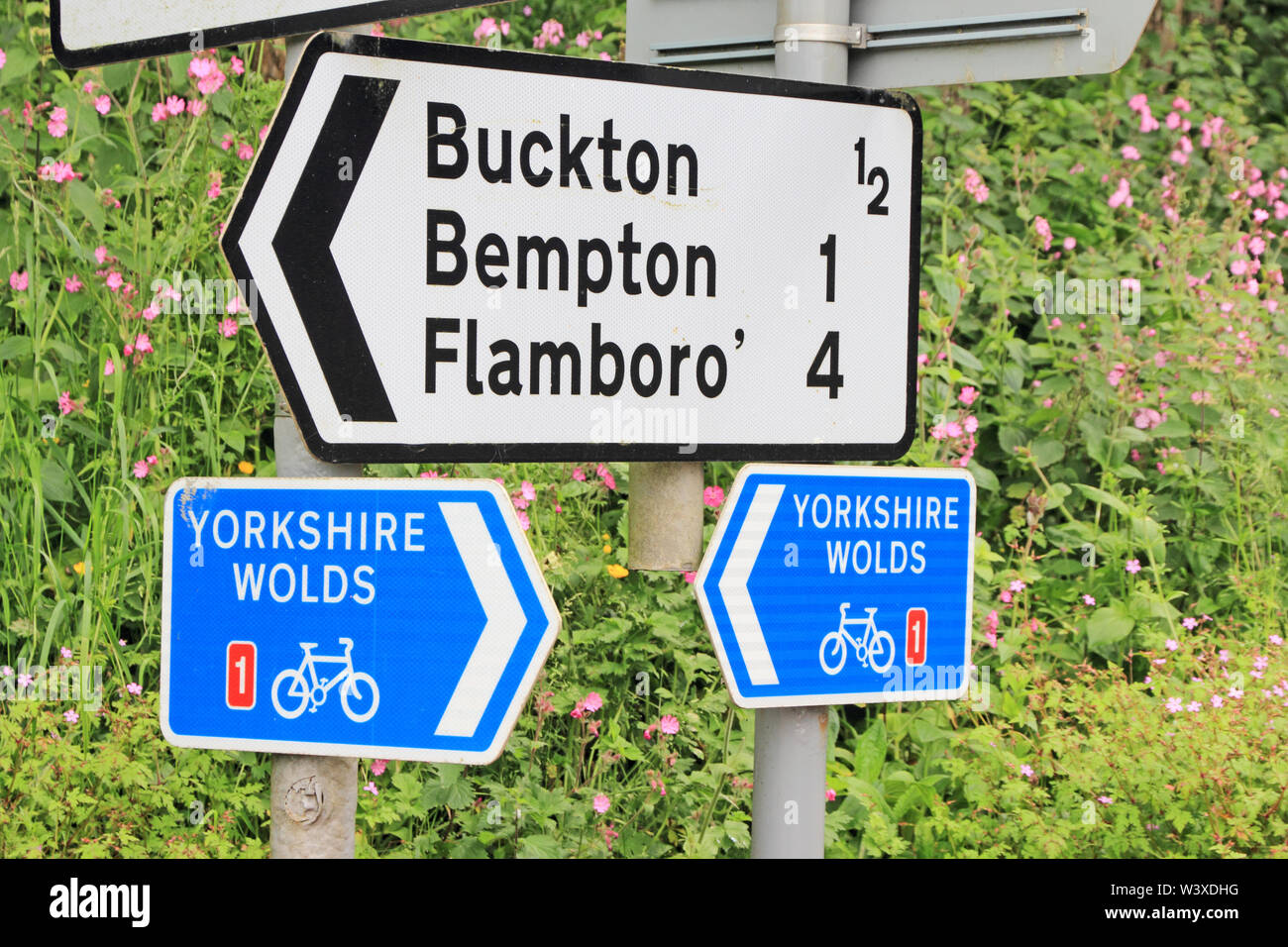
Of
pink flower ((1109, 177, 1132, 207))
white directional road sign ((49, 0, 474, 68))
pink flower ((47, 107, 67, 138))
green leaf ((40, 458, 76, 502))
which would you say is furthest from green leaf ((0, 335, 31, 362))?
pink flower ((1109, 177, 1132, 207))

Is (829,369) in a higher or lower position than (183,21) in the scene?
lower

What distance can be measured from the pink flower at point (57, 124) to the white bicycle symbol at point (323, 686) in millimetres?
2641

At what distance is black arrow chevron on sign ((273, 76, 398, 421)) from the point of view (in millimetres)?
1300

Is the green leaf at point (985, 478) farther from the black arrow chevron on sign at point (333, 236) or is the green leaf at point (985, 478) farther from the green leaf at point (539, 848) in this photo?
Result: the black arrow chevron on sign at point (333, 236)

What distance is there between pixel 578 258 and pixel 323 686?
0.58 m

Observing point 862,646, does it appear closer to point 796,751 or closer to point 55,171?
point 796,751

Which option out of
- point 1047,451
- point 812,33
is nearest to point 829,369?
point 812,33

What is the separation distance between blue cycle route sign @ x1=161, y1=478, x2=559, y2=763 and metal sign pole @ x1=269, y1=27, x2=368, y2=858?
29mm

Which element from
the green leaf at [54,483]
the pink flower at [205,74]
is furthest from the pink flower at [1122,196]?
the green leaf at [54,483]

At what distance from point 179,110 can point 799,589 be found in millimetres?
2807

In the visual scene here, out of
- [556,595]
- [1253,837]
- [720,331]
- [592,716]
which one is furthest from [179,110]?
[1253,837]

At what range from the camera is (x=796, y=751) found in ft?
5.23

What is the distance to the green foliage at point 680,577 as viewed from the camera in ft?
8.98

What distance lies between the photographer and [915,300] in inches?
67.2
